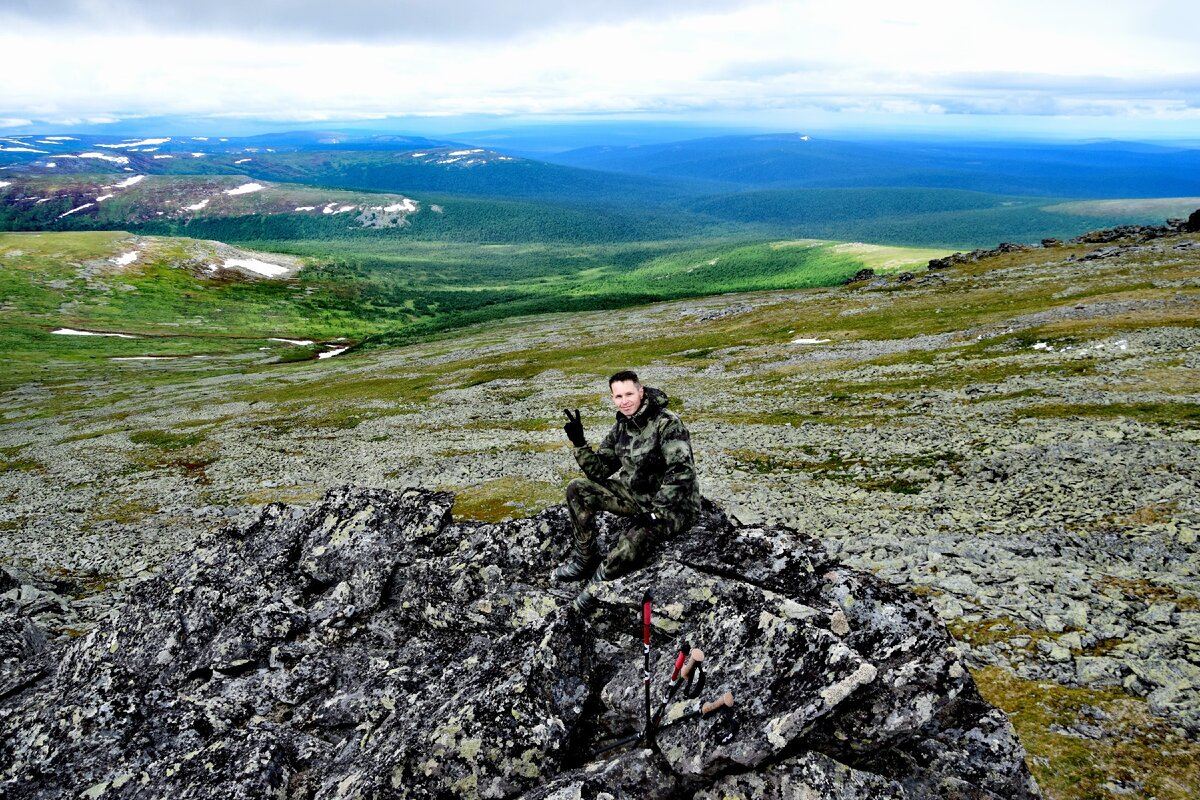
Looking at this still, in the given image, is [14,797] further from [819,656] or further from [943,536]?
[943,536]

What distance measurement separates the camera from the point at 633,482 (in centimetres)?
1536

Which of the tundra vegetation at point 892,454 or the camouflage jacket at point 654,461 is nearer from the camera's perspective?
the camouflage jacket at point 654,461

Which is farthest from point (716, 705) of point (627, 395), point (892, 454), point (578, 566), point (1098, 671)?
point (892, 454)

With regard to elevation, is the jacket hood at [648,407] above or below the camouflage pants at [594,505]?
above

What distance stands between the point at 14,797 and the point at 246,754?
6.16 meters

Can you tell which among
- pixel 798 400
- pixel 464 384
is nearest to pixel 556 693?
pixel 798 400

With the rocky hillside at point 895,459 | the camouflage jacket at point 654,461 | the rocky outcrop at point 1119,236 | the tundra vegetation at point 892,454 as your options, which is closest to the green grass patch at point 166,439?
the rocky hillside at point 895,459

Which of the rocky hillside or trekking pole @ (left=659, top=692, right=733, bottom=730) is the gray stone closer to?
the rocky hillside

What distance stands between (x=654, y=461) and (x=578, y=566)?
11.3ft

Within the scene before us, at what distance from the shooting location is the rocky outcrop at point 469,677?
399 inches

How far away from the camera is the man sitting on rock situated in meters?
14.5

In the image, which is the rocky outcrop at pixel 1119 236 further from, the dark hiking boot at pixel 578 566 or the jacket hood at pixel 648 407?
the dark hiking boot at pixel 578 566

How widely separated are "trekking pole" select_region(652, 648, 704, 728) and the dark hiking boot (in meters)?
4.80

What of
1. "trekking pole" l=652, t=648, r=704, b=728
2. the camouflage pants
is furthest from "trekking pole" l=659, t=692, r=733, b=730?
the camouflage pants
